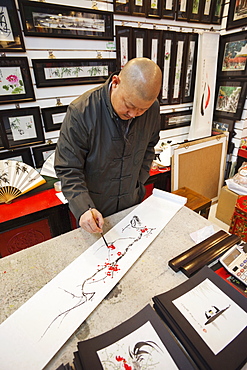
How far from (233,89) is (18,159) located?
256 cm

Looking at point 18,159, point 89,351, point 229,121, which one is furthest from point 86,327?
point 229,121

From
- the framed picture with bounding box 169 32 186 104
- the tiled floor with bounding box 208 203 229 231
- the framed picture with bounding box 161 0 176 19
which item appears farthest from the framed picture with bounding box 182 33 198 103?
the tiled floor with bounding box 208 203 229 231

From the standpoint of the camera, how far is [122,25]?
6.59 ft

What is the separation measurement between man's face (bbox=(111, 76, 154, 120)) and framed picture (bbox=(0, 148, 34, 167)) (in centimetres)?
123

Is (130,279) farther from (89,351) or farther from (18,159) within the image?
(18,159)

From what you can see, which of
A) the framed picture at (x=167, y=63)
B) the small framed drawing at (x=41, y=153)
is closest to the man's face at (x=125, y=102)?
the small framed drawing at (x=41, y=153)

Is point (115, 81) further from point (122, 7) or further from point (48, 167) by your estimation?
point (122, 7)

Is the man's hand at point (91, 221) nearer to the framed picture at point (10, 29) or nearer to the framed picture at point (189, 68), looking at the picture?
the framed picture at point (10, 29)

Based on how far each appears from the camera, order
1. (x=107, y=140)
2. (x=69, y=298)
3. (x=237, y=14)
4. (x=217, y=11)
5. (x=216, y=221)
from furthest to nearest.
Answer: (x=216, y=221) < (x=217, y=11) < (x=237, y=14) < (x=107, y=140) < (x=69, y=298)

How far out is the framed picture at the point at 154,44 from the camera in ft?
7.17

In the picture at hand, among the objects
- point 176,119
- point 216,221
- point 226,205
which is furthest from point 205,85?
point 216,221

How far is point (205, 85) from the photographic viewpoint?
8.79ft

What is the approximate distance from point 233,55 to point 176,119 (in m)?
0.94

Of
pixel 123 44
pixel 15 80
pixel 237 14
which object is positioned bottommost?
pixel 15 80
